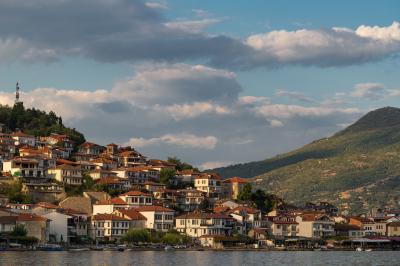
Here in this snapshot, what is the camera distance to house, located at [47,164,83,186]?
13525 centimetres

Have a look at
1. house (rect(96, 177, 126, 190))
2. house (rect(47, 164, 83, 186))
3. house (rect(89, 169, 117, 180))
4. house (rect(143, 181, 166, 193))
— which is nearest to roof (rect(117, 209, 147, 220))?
house (rect(96, 177, 126, 190))

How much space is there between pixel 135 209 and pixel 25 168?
19418 millimetres

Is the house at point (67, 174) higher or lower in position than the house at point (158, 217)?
higher

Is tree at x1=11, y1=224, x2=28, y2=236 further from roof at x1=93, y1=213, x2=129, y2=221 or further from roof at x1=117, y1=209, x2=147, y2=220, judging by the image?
roof at x1=117, y1=209, x2=147, y2=220

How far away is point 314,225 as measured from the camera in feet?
470

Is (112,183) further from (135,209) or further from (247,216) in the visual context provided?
(247,216)

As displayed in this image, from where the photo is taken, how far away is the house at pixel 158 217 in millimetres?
124438

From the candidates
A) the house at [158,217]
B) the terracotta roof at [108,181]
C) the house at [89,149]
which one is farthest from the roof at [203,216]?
the house at [89,149]

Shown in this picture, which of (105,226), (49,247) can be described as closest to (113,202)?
(105,226)

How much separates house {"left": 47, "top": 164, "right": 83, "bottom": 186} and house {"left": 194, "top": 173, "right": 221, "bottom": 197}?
22.1 meters

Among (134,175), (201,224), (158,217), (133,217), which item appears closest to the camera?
(133,217)

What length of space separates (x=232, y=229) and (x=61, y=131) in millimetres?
54612

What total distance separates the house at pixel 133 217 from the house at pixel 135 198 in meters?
Answer: 4.44

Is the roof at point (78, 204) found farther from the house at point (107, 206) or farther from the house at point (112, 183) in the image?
the house at point (112, 183)
